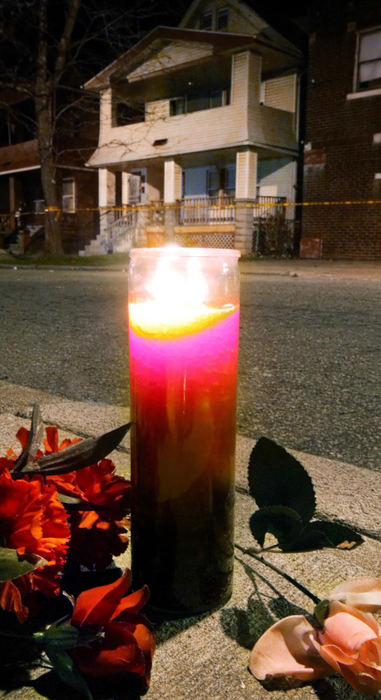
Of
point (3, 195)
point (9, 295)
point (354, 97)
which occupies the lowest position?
point (9, 295)

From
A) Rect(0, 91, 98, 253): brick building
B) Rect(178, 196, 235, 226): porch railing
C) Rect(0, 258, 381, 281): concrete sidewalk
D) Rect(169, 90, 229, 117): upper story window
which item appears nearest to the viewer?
Rect(0, 258, 381, 281): concrete sidewalk

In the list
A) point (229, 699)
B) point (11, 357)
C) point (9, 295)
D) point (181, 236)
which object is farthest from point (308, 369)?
point (181, 236)

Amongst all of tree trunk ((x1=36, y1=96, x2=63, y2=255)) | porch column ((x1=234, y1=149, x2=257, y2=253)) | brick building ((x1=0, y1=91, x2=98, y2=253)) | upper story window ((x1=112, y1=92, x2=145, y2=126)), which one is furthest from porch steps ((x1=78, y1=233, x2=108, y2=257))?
porch column ((x1=234, y1=149, x2=257, y2=253))

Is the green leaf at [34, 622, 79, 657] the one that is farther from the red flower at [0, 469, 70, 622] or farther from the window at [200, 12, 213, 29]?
the window at [200, 12, 213, 29]

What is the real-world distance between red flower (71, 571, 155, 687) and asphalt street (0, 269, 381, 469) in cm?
129

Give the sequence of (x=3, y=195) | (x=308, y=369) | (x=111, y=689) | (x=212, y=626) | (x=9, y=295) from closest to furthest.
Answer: (x=111, y=689)
(x=212, y=626)
(x=308, y=369)
(x=9, y=295)
(x=3, y=195)

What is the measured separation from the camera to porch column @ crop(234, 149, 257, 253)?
18938 millimetres

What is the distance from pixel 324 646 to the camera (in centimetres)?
90

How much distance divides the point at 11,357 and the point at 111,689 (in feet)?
10.1

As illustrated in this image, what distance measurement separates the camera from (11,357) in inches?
149

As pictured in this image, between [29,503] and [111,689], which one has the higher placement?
[29,503]

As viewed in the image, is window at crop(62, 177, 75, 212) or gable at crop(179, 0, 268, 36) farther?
window at crop(62, 177, 75, 212)

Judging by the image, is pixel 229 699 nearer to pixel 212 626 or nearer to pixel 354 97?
pixel 212 626

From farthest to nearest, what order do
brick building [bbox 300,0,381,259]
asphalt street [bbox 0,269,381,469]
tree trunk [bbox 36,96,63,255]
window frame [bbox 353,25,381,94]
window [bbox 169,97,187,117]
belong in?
window [bbox 169,97,187,117] → tree trunk [bbox 36,96,63,255] → brick building [bbox 300,0,381,259] → window frame [bbox 353,25,381,94] → asphalt street [bbox 0,269,381,469]
